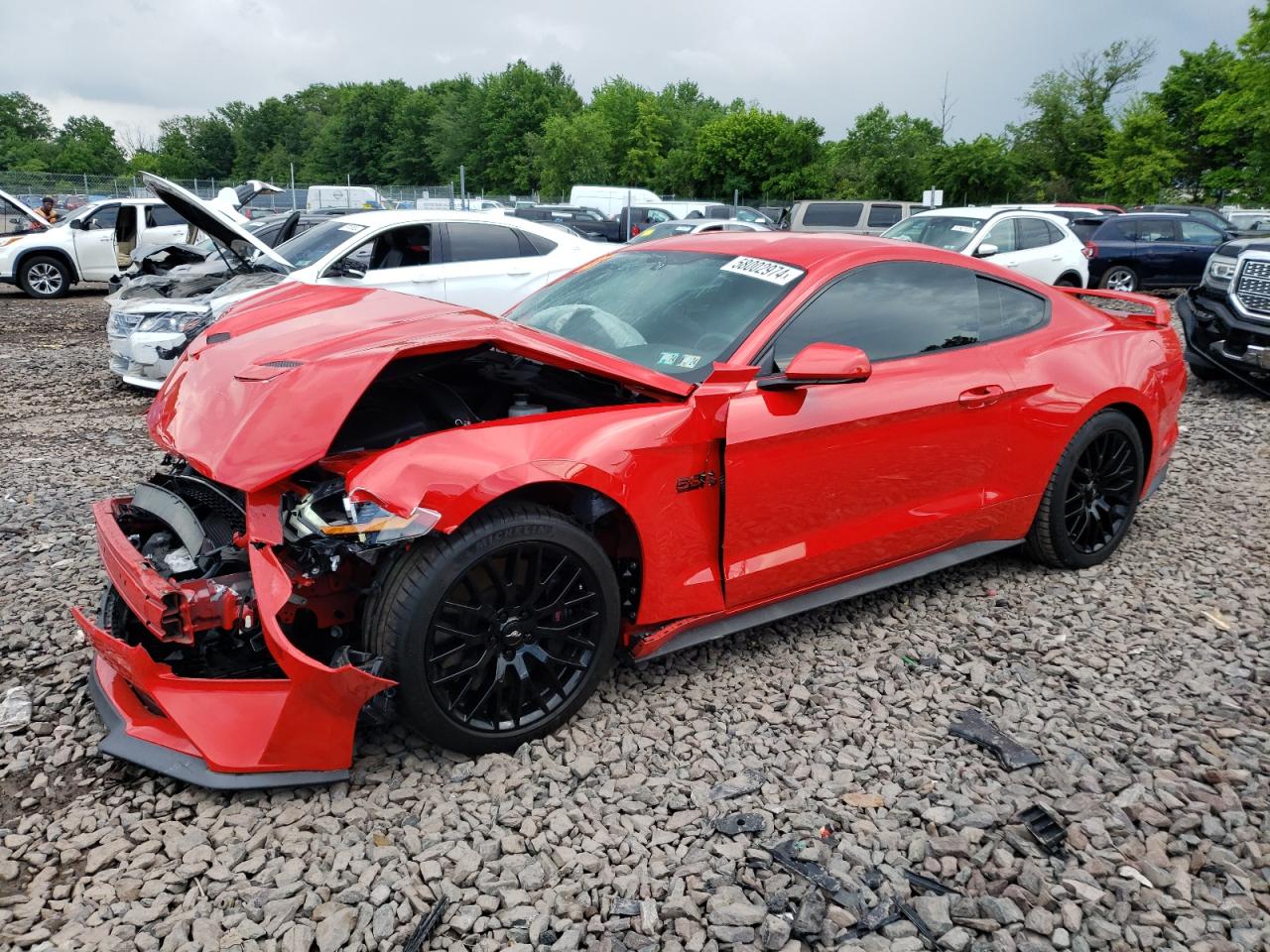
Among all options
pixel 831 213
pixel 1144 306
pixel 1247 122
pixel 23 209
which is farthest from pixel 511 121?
pixel 1144 306

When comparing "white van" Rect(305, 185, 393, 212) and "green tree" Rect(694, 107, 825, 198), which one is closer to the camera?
"white van" Rect(305, 185, 393, 212)

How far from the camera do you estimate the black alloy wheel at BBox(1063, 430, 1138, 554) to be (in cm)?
429

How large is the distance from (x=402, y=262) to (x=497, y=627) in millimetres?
6106

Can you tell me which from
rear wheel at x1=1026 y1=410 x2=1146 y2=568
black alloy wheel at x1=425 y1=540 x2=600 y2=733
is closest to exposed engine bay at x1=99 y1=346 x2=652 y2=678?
black alloy wheel at x1=425 y1=540 x2=600 y2=733

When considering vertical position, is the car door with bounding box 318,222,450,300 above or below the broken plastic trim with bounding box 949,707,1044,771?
above

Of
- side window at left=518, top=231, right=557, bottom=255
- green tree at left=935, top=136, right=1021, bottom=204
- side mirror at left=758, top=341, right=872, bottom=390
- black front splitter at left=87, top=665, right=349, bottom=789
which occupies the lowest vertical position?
black front splitter at left=87, top=665, right=349, bottom=789

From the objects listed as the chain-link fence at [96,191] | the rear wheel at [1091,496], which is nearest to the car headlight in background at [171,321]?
the rear wheel at [1091,496]

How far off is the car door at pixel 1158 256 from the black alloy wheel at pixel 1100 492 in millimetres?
14547

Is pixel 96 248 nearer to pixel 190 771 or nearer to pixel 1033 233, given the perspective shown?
pixel 1033 233

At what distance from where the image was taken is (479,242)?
8398 millimetres

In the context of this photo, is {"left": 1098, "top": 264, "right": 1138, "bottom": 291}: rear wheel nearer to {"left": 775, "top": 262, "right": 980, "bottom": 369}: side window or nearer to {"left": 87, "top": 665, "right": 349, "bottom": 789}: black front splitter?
{"left": 775, "top": 262, "right": 980, "bottom": 369}: side window

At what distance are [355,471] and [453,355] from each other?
606 millimetres

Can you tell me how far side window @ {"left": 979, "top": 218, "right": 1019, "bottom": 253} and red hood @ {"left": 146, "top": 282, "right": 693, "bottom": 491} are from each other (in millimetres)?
10849

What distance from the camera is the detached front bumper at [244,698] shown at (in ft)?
8.07
